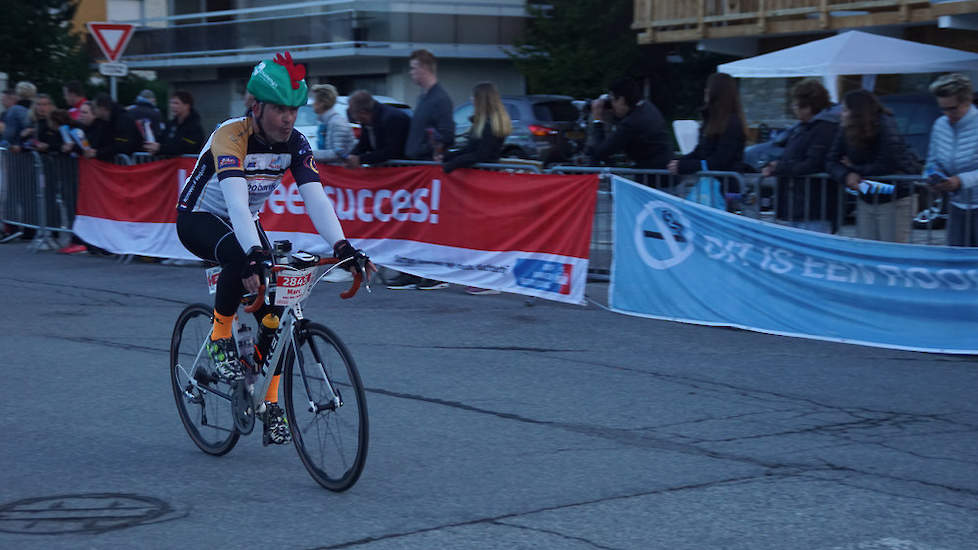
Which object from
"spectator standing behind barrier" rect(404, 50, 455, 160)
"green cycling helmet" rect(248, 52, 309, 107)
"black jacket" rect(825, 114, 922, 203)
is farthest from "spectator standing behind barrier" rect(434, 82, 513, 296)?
"green cycling helmet" rect(248, 52, 309, 107)

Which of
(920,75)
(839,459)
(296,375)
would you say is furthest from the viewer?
(920,75)

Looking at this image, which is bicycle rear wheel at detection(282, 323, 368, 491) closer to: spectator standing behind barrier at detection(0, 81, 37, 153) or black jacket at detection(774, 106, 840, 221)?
black jacket at detection(774, 106, 840, 221)

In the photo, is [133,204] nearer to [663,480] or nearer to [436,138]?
[436,138]

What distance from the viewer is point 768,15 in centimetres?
2602

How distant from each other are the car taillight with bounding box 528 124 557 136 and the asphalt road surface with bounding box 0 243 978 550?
52.9ft

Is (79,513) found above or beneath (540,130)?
beneath

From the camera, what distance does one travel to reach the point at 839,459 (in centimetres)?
620

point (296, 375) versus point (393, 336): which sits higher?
point (296, 375)

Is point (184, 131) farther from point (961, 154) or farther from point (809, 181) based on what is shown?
point (961, 154)

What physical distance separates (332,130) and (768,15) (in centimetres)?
1512

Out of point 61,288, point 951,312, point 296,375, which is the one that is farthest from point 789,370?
point 61,288

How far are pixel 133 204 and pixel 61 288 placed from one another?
7.88 feet

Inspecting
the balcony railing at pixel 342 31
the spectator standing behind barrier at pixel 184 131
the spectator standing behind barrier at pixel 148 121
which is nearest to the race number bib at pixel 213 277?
the spectator standing behind barrier at pixel 184 131

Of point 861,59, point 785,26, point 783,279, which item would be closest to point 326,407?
point 783,279
